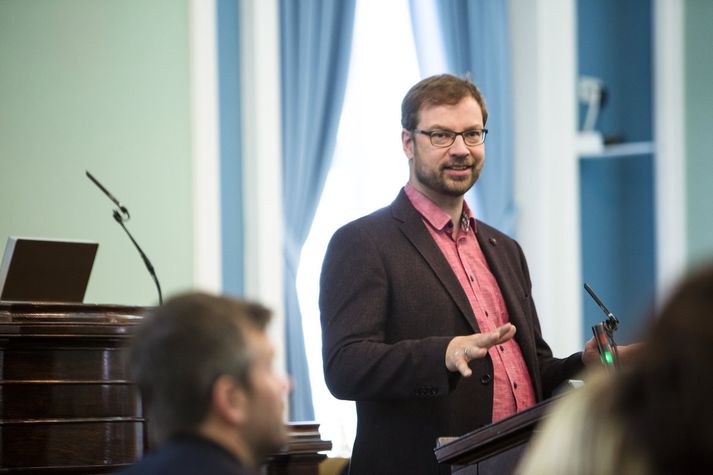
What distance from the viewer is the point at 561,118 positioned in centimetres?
657

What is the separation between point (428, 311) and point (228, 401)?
1.59 meters

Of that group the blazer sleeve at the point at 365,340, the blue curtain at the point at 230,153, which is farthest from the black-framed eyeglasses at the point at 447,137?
the blue curtain at the point at 230,153

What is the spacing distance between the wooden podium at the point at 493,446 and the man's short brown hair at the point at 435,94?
3.34 ft

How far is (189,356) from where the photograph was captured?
152 cm

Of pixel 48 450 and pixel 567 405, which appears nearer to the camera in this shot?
pixel 567 405

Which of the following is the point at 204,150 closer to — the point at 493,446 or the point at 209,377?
the point at 493,446

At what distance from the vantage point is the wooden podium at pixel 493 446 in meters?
2.52

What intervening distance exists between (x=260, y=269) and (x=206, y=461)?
13.7ft

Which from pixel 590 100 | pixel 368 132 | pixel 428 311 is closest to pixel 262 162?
pixel 368 132

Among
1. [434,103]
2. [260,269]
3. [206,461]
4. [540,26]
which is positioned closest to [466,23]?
[540,26]

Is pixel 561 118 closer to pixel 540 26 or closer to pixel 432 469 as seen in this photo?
pixel 540 26

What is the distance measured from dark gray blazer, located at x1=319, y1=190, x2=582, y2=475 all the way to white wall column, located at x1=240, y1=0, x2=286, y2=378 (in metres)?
2.45

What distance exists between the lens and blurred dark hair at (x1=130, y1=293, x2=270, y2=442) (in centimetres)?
152

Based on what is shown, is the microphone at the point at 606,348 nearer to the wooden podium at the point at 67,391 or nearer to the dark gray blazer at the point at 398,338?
the dark gray blazer at the point at 398,338
